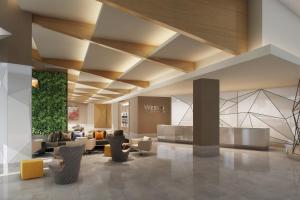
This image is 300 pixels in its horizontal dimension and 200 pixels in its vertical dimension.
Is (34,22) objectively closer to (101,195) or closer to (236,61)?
→ (101,195)

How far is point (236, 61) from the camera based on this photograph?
6395mm

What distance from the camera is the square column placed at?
28.8 ft

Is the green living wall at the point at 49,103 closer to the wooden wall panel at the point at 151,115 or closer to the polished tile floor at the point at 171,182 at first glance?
the polished tile floor at the point at 171,182

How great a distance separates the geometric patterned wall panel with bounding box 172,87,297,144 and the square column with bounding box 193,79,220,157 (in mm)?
4218

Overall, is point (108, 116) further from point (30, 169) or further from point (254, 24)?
point (254, 24)

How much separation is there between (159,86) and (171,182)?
681cm

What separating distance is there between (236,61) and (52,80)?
27.9 feet

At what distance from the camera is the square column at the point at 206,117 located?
8.78 metres

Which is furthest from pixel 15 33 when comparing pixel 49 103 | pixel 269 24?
pixel 269 24

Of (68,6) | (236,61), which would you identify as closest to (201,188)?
(236,61)

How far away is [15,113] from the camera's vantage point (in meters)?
7.20

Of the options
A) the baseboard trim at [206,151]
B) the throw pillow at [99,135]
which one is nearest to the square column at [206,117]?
the baseboard trim at [206,151]

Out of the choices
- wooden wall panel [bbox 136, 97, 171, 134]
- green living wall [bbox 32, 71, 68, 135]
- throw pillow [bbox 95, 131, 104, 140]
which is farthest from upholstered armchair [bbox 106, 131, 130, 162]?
wooden wall panel [bbox 136, 97, 171, 134]

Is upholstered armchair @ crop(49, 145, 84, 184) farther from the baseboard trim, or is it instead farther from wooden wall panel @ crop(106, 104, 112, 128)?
wooden wall panel @ crop(106, 104, 112, 128)
